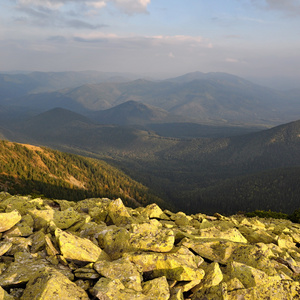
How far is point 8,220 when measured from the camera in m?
22.6

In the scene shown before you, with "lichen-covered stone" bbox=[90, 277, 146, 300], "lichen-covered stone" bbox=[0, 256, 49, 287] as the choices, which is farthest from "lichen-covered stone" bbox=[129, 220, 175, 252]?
"lichen-covered stone" bbox=[0, 256, 49, 287]

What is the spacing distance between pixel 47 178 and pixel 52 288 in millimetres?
149676

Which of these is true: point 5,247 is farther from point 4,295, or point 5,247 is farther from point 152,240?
point 152,240

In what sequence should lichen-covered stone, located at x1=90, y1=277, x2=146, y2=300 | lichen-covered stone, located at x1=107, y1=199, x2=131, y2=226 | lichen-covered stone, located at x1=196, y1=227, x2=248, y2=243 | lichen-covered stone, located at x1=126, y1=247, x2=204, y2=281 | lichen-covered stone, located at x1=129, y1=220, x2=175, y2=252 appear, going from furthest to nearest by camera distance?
lichen-covered stone, located at x1=107, y1=199, x2=131, y2=226
lichen-covered stone, located at x1=196, y1=227, x2=248, y2=243
lichen-covered stone, located at x1=129, y1=220, x2=175, y2=252
lichen-covered stone, located at x1=126, y1=247, x2=204, y2=281
lichen-covered stone, located at x1=90, y1=277, x2=146, y2=300

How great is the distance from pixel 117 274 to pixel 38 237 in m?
9.50

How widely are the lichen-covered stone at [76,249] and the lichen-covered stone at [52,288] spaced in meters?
3.15

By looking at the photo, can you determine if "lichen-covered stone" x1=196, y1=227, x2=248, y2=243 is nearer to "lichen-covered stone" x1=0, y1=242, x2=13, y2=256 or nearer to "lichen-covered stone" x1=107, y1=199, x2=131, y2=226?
"lichen-covered stone" x1=107, y1=199, x2=131, y2=226

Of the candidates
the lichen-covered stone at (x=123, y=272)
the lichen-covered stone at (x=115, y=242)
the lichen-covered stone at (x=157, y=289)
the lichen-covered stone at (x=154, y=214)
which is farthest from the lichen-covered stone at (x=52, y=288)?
the lichen-covered stone at (x=154, y=214)

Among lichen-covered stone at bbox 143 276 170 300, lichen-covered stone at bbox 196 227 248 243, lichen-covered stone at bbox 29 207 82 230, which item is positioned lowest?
lichen-covered stone at bbox 196 227 248 243

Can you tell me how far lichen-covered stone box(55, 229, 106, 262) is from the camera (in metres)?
18.4

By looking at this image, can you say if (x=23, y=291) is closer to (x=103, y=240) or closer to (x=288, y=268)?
(x=103, y=240)

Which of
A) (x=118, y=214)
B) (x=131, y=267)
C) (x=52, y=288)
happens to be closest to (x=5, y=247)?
(x=52, y=288)

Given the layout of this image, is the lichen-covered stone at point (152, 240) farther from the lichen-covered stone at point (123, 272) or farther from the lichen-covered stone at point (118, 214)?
the lichen-covered stone at point (118, 214)

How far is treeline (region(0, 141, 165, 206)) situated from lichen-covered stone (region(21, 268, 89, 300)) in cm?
10741
